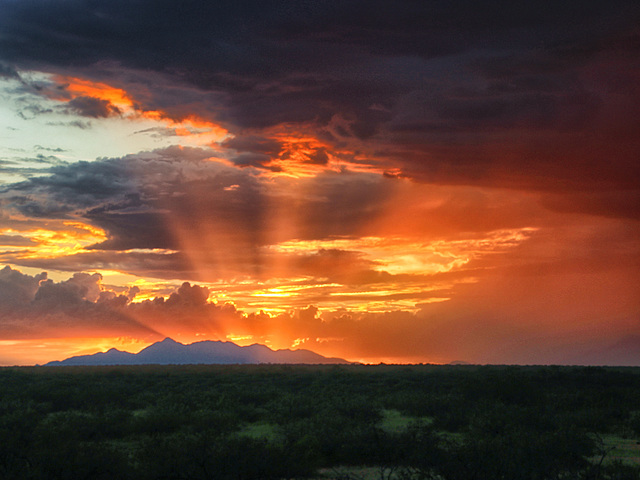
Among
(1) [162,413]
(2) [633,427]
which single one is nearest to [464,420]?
(2) [633,427]

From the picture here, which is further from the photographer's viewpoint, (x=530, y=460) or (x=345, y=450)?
(x=345, y=450)

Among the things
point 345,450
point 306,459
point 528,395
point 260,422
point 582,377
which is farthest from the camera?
point 582,377

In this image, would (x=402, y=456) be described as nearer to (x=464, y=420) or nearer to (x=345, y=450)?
(x=345, y=450)

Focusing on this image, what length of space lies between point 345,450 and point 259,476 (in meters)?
4.09

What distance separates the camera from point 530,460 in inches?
526

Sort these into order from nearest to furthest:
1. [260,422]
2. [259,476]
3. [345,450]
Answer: [259,476]
[345,450]
[260,422]

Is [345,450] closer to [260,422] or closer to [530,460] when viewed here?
[530,460]

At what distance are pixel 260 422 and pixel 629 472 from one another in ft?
59.1

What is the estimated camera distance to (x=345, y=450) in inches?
667

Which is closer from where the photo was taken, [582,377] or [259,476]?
[259,476]

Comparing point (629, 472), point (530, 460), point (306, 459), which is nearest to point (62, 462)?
point (306, 459)

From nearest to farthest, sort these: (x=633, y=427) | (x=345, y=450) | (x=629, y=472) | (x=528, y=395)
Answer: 1. (x=629, y=472)
2. (x=345, y=450)
3. (x=633, y=427)
4. (x=528, y=395)

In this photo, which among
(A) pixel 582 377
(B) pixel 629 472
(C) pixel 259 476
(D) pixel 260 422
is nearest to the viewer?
(B) pixel 629 472

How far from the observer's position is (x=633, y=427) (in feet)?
76.1
